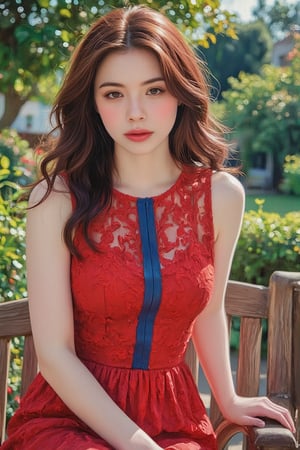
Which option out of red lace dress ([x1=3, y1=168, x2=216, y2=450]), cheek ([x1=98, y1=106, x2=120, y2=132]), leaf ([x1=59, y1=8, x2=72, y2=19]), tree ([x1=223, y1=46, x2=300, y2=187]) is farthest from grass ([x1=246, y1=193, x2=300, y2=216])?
cheek ([x1=98, y1=106, x2=120, y2=132])

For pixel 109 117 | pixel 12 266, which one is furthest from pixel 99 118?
pixel 12 266

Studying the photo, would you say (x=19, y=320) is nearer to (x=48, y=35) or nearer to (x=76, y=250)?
(x=76, y=250)

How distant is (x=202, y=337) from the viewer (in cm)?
281

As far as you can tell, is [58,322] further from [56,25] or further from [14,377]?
[56,25]

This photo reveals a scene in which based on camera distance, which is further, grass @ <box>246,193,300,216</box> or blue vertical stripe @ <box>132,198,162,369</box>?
grass @ <box>246,193,300,216</box>

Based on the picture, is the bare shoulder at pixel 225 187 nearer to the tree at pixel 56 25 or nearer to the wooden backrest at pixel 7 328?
the wooden backrest at pixel 7 328

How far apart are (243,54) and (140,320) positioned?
5553 cm

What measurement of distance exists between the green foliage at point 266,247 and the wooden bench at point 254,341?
3464 mm

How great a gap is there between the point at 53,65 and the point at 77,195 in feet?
8.70

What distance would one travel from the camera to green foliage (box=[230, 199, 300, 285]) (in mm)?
6488

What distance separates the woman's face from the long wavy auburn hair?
3 centimetres

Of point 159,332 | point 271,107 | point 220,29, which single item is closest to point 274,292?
point 159,332

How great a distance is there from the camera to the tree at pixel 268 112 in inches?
971

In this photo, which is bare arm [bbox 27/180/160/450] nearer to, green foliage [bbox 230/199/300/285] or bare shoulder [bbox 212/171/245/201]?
bare shoulder [bbox 212/171/245/201]
